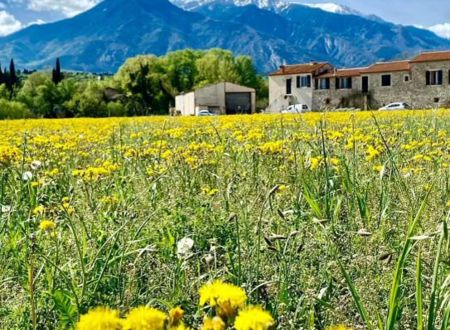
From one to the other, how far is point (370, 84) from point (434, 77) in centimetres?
624

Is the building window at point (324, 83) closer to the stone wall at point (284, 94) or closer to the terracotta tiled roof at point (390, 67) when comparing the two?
the stone wall at point (284, 94)

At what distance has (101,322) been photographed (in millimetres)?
744

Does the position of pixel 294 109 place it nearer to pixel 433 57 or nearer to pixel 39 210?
pixel 39 210

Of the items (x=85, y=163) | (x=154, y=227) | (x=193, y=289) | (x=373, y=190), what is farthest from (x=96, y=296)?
(x=85, y=163)

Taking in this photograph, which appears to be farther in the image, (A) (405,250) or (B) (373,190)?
(B) (373,190)

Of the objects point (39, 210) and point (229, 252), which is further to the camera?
point (39, 210)

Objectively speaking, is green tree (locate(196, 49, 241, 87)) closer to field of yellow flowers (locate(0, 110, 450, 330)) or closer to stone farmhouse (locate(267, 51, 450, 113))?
stone farmhouse (locate(267, 51, 450, 113))

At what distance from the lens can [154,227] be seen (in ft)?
8.18

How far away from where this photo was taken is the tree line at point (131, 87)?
50469 mm

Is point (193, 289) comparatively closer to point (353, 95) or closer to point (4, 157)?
point (4, 157)

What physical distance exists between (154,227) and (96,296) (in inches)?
27.3

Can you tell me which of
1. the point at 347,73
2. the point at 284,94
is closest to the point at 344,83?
the point at 347,73

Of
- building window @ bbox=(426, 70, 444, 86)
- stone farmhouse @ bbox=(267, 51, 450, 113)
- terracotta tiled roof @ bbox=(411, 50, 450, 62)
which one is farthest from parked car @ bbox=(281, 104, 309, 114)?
terracotta tiled roof @ bbox=(411, 50, 450, 62)

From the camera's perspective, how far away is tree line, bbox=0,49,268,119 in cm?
5047
